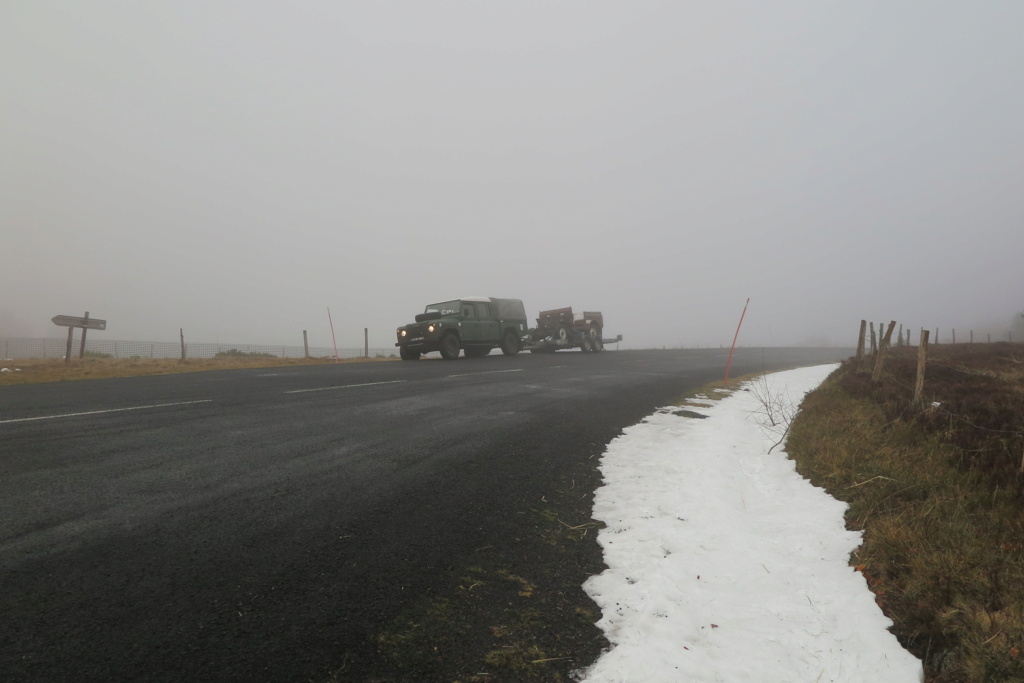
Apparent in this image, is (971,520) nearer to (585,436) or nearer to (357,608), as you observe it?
(585,436)

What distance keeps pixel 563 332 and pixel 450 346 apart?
26.8 ft

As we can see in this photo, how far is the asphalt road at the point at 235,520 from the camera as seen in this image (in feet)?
8.16

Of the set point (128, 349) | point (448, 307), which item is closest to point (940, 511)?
point (448, 307)

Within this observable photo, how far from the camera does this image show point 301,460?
541 cm

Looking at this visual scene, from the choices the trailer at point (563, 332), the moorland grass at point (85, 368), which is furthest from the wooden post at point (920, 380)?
the trailer at point (563, 332)

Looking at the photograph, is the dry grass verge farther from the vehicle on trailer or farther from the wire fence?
the wire fence

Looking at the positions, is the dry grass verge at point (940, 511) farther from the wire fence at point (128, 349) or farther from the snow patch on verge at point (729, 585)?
the wire fence at point (128, 349)

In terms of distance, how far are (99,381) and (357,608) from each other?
12.6 metres

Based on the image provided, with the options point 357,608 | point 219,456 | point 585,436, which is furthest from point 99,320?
point 357,608

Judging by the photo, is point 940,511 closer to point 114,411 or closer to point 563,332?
point 114,411

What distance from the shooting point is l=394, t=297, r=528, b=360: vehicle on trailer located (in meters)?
20.8

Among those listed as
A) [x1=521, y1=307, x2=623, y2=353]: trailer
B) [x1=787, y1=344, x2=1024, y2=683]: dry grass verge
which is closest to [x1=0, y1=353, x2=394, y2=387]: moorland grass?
[x1=521, y1=307, x2=623, y2=353]: trailer

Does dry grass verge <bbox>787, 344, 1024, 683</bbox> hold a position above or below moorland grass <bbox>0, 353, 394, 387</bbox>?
below

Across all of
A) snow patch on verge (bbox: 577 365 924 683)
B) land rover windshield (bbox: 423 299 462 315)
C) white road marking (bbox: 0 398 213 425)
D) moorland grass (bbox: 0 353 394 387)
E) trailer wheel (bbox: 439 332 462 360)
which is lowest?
snow patch on verge (bbox: 577 365 924 683)
